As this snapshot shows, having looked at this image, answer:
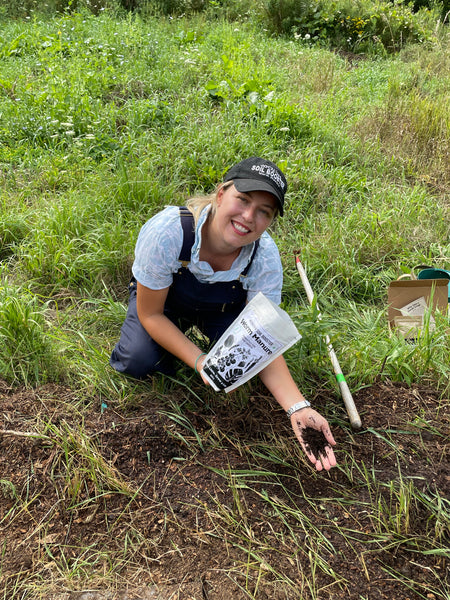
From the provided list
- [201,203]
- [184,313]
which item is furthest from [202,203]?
[184,313]

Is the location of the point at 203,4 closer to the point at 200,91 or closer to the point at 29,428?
the point at 200,91

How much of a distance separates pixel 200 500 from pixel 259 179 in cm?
115

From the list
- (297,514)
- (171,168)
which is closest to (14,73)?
(171,168)

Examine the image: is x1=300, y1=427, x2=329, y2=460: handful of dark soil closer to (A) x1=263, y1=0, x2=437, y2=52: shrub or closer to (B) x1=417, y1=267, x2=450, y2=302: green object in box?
(B) x1=417, y1=267, x2=450, y2=302: green object in box

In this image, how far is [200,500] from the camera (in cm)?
177

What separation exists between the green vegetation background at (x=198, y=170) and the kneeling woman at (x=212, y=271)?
243mm

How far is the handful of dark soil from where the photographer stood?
5.90 ft

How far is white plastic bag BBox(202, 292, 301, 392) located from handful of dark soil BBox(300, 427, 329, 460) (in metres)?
0.30

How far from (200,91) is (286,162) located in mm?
1340

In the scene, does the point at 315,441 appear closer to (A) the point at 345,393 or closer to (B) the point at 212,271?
(A) the point at 345,393

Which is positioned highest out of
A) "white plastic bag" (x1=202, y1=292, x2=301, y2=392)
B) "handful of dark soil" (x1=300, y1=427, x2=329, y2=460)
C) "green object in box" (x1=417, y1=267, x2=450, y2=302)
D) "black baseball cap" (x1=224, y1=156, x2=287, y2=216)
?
"black baseball cap" (x1=224, y1=156, x2=287, y2=216)

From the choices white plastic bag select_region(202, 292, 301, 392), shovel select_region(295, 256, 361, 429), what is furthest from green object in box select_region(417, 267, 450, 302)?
white plastic bag select_region(202, 292, 301, 392)

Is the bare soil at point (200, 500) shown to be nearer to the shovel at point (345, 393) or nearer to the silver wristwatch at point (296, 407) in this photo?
the shovel at point (345, 393)

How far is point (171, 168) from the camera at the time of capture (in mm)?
3568
